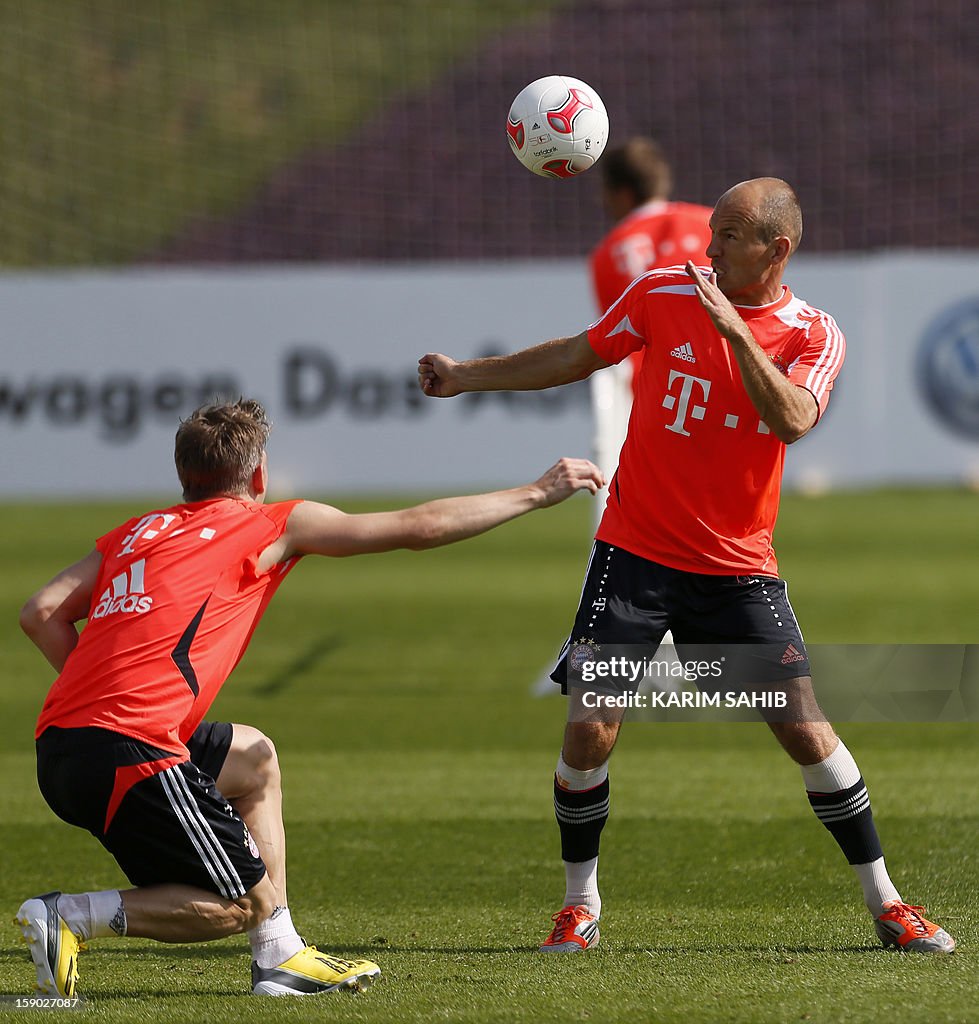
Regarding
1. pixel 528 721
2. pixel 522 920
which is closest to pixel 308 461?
pixel 528 721

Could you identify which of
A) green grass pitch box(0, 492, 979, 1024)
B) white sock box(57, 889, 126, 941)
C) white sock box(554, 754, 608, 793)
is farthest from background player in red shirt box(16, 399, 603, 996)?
white sock box(554, 754, 608, 793)

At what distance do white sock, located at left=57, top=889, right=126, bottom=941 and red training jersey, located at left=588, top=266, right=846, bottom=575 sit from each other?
5.40 feet

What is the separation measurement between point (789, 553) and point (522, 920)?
935 cm

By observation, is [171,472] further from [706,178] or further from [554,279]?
[706,178]

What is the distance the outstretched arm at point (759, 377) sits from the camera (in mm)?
4211

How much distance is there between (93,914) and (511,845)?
2.20 m

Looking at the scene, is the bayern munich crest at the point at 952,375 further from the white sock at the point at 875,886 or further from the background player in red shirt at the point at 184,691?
the background player in red shirt at the point at 184,691

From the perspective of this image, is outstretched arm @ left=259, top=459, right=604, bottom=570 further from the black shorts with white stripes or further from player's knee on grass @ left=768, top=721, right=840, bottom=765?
player's knee on grass @ left=768, top=721, right=840, bottom=765

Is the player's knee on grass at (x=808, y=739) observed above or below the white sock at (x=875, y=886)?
above

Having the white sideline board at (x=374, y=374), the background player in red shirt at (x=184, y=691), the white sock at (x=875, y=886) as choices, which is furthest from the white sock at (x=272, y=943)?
the white sideline board at (x=374, y=374)

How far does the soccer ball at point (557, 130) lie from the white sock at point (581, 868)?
1.93 metres

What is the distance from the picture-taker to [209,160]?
30.7 metres

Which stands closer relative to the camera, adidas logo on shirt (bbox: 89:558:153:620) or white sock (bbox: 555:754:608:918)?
adidas logo on shirt (bbox: 89:558:153:620)

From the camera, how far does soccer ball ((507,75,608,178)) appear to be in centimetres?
539
